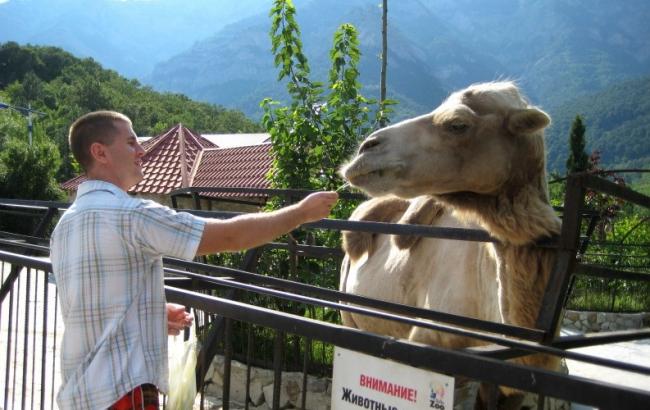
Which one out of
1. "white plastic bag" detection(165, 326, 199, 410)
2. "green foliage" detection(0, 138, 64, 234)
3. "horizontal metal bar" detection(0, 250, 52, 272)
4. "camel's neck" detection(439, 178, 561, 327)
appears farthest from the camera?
"green foliage" detection(0, 138, 64, 234)

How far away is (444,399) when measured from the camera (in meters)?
1.62

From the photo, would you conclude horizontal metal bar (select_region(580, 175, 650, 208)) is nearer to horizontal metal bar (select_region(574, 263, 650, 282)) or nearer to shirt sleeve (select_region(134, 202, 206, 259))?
horizontal metal bar (select_region(574, 263, 650, 282))

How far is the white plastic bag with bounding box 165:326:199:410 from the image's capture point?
2.38 metres

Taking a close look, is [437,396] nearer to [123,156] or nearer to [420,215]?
[123,156]

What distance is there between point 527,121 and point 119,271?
1.94 meters

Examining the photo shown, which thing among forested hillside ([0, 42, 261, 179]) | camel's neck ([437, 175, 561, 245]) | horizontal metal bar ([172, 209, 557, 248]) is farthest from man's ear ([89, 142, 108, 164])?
forested hillside ([0, 42, 261, 179])

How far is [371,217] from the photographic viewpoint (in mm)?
5438

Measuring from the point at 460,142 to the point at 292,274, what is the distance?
2754mm

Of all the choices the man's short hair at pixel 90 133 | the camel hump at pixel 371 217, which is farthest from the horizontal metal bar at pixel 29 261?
the camel hump at pixel 371 217

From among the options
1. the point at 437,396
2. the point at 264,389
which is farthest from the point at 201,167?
the point at 437,396

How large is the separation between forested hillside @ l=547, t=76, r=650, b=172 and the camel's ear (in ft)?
192

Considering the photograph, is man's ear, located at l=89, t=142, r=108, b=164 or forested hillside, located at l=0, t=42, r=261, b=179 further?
forested hillside, located at l=0, t=42, r=261, b=179

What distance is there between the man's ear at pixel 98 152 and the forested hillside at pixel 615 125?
59.9 meters

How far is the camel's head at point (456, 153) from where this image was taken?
3.12 metres
